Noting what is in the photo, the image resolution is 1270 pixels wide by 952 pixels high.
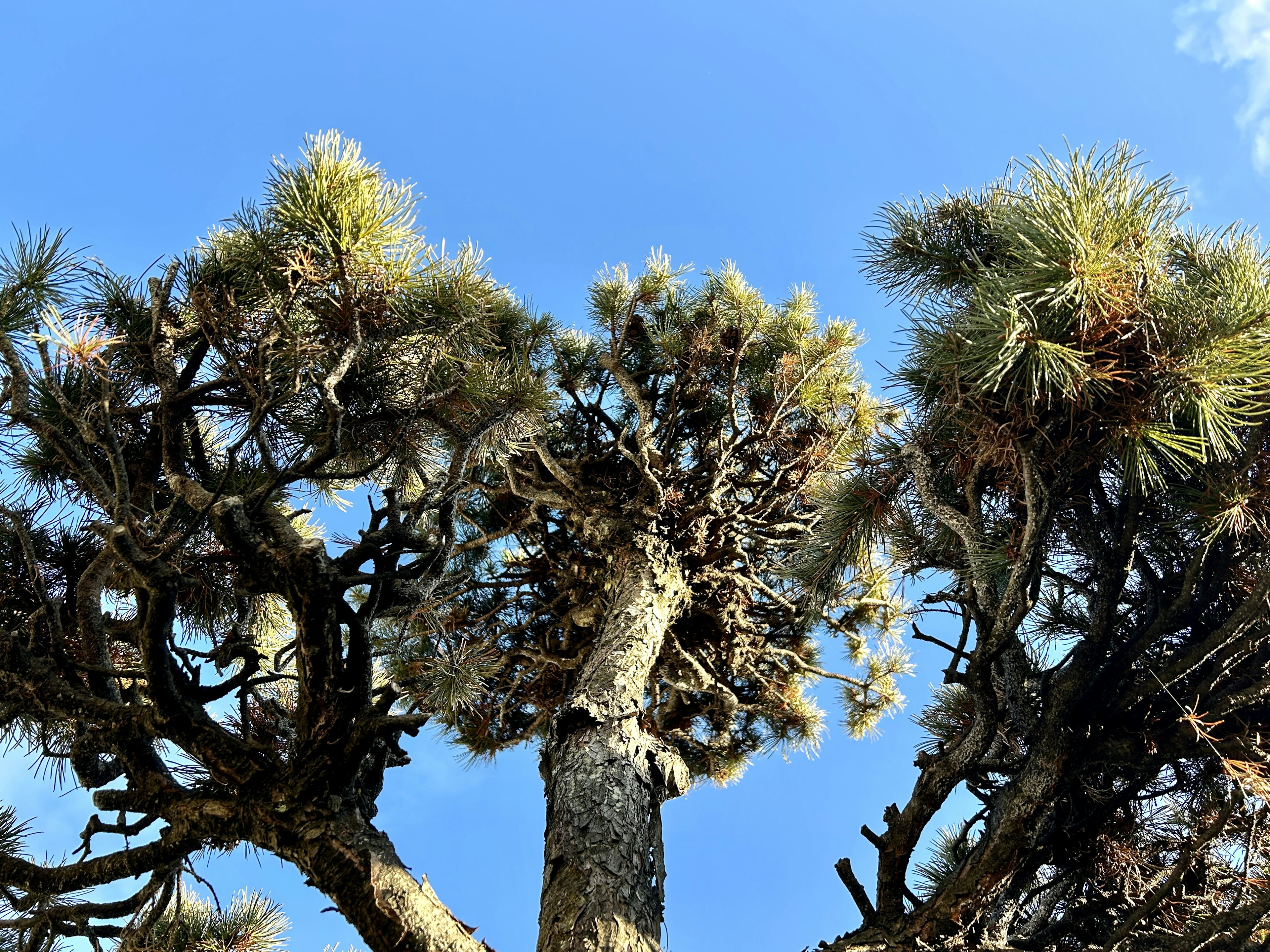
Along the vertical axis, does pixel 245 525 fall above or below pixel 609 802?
above

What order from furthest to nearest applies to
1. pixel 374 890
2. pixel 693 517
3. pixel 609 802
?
pixel 693 517, pixel 609 802, pixel 374 890

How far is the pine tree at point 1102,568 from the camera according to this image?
111 inches

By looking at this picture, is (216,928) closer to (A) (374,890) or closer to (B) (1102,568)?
(A) (374,890)

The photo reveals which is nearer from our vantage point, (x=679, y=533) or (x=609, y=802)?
(x=609, y=802)

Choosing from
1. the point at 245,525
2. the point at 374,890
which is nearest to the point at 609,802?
the point at 374,890

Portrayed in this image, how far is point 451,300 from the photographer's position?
11.2 ft

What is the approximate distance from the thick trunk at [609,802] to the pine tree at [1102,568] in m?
0.72

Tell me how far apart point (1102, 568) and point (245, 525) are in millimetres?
3034

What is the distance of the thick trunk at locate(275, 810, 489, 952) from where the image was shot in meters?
2.41

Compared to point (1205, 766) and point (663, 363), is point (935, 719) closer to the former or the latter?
point (1205, 766)

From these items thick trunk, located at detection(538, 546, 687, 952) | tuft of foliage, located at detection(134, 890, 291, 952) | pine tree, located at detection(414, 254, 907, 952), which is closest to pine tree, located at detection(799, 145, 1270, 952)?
thick trunk, located at detection(538, 546, 687, 952)

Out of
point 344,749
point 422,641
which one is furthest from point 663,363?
point 344,749

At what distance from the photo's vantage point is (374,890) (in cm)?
245

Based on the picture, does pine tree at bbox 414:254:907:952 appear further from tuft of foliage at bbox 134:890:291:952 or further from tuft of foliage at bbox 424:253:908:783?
tuft of foliage at bbox 134:890:291:952
